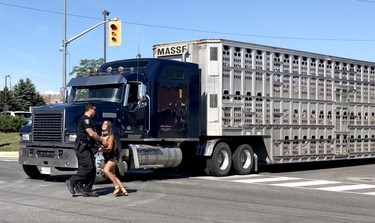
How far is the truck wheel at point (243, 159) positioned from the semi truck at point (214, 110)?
0.10 ft

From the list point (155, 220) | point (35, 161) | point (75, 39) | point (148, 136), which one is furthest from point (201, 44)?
point (75, 39)

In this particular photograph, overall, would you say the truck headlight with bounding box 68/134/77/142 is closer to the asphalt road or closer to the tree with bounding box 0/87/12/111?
the asphalt road

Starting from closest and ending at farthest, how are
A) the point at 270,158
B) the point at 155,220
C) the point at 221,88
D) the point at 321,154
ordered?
the point at 155,220, the point at 221,88, the point at 270,158, the point at 321,154

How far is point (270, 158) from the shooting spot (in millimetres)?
17547

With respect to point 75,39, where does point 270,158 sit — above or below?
below

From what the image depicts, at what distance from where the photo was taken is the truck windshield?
559 inches

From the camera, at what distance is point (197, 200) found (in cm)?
1103

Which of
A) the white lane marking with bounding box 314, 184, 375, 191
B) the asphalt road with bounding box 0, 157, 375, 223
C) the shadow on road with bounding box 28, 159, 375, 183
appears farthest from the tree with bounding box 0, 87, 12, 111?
the white lane marking with bounding box 314, 184, 375, 191

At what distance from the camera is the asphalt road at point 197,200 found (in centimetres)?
912

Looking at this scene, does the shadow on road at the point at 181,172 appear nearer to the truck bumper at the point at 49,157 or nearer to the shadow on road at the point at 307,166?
the shadow on road at the point at 307,166

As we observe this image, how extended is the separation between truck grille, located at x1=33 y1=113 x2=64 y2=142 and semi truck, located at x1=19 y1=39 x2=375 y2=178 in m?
0.02

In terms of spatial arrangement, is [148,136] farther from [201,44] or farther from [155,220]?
[155,220]

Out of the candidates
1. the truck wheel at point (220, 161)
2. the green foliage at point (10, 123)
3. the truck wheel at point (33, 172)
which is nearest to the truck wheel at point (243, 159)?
the truck wheel at point (220, 161)

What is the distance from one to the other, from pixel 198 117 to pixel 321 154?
5387mm
